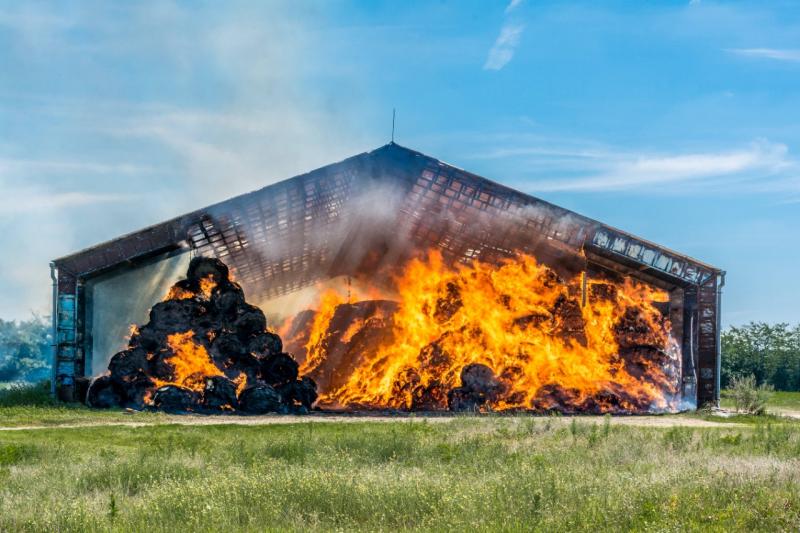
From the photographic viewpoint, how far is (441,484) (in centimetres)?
1538

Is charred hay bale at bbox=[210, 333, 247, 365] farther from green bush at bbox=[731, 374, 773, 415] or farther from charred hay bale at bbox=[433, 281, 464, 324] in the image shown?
green bush at bbox=[731, 374, 773, 415]

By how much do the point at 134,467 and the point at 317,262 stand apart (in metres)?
30.6

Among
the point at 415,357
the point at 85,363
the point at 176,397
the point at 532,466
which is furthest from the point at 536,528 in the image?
the point at 85,363

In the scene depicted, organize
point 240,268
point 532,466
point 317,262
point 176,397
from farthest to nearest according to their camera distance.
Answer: point 317,262
point 240,268
point 176,397
point 532,466

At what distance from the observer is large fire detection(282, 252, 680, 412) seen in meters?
38.9

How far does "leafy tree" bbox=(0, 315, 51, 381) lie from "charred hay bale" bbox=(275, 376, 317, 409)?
5824 cm

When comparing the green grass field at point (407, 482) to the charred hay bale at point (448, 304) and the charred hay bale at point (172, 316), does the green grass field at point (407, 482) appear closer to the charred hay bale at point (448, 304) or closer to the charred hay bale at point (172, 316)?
the charred hay bale at point (172, 316)

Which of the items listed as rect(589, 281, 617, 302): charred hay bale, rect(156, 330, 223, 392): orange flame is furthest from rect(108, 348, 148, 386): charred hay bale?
rect(589, 281, 617, 302): charred hay bale

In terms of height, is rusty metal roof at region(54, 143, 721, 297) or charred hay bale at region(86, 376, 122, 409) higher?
rusty metal roof at region(54, 143, 721, 297)

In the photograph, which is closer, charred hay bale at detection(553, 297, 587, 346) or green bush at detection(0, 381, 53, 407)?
green bush at detection(0, 381, 53, 407)

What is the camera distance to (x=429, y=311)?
4234 centimetres

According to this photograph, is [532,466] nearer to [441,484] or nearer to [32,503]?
[441,484]

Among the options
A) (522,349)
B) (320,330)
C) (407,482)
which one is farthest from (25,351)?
(407,482)

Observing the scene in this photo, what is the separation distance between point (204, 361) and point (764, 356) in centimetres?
4276
